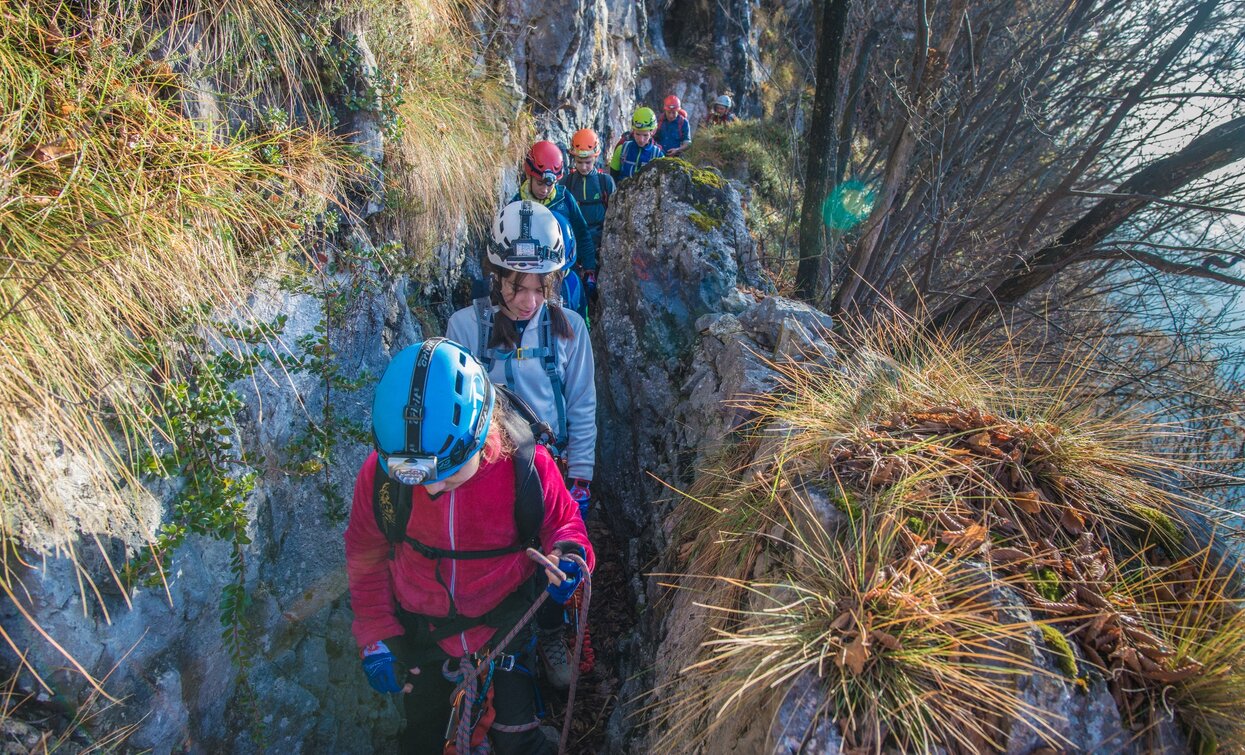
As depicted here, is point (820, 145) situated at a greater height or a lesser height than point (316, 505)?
greater

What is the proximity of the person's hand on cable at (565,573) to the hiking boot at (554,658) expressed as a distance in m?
1.17

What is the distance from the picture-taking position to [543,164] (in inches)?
263

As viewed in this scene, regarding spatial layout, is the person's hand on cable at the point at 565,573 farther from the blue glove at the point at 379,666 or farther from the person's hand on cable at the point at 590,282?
the person's hand on cable at the point at 590,282

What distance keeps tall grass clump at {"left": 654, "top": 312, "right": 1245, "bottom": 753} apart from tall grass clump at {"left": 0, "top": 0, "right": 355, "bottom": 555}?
93.6 inches

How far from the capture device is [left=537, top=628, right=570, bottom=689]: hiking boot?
152 inches

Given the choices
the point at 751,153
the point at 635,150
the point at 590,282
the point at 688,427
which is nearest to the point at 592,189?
the point at 590,282

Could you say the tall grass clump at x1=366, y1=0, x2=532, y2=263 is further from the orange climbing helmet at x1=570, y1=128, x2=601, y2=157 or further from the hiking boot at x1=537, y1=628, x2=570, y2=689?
the hiking boot at x1=537, y1=628, x2=570, y2=689

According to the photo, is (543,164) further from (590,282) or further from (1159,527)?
(1159,527)

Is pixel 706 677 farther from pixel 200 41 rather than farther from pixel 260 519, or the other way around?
pixel 200 41

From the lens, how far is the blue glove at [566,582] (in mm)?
2783

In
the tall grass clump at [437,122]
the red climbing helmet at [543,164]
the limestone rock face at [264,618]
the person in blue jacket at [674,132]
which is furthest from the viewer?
the person in blue jacket at [674,132]

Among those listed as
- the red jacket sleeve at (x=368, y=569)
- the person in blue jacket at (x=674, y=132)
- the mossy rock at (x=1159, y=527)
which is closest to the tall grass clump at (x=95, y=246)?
the red jacket sleeve at (x=368, y=569)

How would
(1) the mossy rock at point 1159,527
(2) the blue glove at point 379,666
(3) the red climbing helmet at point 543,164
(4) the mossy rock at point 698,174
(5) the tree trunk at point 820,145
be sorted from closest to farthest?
(1) the mossy rock at point 1159,527 → (2) the blue glove at point 379,666 → (5) the tree trunk at point 820,145 → (4) the mossy rock at point 698,174 → (3) the red climbing helmet at point 543,164

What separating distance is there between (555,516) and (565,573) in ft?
0.97
